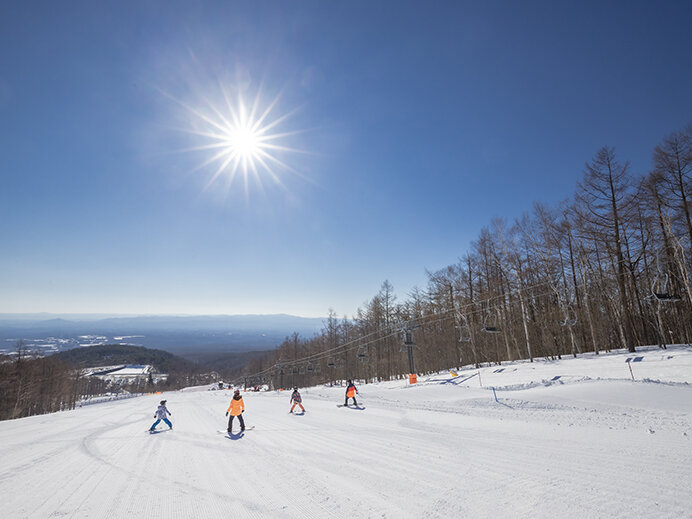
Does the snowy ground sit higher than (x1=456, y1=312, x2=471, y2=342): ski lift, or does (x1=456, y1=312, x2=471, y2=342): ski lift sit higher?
(x1=456, y1=312, x2=471, y2=342): ski lift

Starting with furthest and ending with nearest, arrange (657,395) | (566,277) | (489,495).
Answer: (566,277), (657,395), (489,495)

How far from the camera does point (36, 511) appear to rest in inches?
202

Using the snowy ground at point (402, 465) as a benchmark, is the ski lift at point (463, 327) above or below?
above

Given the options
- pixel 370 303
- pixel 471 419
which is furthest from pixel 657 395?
pixel 370 303

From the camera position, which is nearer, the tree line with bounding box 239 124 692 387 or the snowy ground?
the snowy ground

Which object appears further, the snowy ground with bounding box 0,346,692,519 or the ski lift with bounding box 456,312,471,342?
the ski lift with bounding box 456,312,471,342

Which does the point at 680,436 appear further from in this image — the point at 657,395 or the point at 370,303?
the point at 370,303

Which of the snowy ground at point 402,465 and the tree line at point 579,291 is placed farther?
the tree line at point 579,291

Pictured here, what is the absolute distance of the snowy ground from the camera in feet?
15.0

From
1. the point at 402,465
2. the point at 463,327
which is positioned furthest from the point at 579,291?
the point at 402,465

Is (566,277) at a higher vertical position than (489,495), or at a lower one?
higher

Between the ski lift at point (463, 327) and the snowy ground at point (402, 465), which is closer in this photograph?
the snowy ground at point (402, 465)

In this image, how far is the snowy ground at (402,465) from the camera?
4.58m

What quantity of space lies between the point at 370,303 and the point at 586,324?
26449mm
